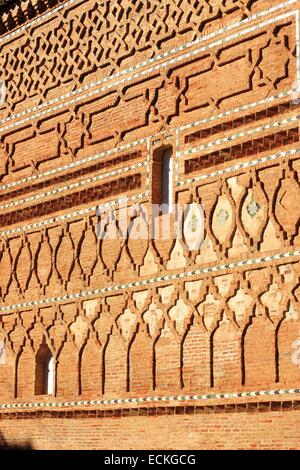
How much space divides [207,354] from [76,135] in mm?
3162

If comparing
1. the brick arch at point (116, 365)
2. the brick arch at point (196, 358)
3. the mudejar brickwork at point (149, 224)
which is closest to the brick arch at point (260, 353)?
the mudejar brickwork at point (149, 224)

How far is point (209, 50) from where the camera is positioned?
381 inches

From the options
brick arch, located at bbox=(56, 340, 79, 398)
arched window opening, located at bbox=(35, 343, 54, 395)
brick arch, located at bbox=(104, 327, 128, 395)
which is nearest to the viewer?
brick arch, located at bbox=(104, 327, 128, 395)

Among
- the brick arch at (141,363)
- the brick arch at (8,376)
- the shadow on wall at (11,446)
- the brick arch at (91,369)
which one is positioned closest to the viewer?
the brick arch at (141,363)

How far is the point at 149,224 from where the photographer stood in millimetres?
10008

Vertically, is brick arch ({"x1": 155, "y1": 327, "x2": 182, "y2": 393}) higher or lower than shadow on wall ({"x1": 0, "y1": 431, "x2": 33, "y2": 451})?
higher

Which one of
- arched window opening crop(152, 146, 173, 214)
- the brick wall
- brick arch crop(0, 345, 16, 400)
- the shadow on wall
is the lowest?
the shadow on wall

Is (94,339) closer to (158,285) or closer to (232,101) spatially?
(158,285)

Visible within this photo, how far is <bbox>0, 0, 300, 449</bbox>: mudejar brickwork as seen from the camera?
8812mm

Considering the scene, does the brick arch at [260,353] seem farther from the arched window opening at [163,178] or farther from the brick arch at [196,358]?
the arched window opening at [163,178]

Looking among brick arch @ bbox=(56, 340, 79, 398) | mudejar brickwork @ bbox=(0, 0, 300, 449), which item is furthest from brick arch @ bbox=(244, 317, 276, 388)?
brick arch @ bbox=(56, 340, 79, 398)

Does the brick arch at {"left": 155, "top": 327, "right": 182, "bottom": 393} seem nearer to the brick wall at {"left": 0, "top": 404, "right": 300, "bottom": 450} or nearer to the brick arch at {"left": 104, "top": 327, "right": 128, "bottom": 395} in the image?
the brick wall at {"left": 0, "top": 404, "right": 300, "bottom": 450}

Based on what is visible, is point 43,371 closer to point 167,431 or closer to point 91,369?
point 91,369

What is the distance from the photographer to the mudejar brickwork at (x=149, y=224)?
8812 mm
